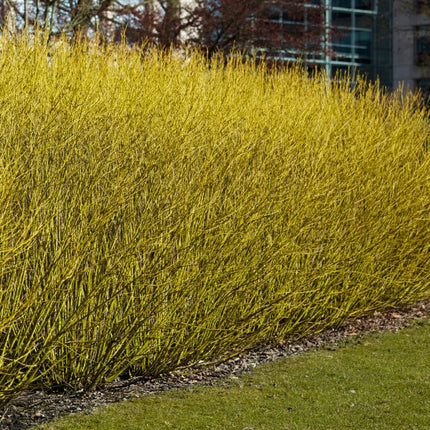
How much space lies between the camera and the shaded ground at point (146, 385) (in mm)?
4395

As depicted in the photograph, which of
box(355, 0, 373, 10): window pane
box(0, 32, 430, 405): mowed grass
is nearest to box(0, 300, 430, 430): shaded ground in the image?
box(0, 32, 430, 405): mowed grass

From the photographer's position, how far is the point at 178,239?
16.0ft

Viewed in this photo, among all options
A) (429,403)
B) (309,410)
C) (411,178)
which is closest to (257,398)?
(309,410)

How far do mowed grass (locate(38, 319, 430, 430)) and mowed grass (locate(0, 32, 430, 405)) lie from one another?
0.33 m

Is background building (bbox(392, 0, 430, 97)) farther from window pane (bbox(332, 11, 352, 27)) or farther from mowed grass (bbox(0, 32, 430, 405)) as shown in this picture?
mowed grass (bbox(0, 32, 430, 405))

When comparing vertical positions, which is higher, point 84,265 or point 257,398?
point 84,265

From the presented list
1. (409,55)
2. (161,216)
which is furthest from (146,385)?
(409,55)

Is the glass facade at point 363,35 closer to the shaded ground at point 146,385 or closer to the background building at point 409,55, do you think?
the background building at point 409,55

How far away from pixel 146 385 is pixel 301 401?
3.47ft

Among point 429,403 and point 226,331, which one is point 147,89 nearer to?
point 226,331

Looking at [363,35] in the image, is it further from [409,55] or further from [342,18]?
[409,55]

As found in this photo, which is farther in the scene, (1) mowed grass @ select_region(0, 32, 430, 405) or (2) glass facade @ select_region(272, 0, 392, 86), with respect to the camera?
(2) glass facade @ select_region(272, 0, 392, 86)

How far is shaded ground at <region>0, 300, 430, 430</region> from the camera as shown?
4.39 metres

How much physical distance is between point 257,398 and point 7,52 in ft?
9.89
